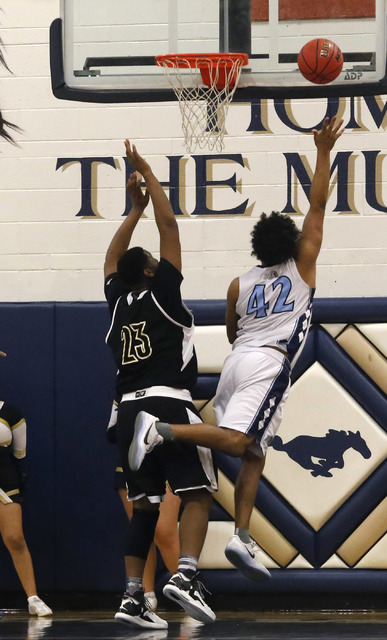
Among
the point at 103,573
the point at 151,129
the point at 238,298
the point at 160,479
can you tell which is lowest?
the point at 103,573

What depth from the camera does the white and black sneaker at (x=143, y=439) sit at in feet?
18.7

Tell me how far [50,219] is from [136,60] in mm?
1899

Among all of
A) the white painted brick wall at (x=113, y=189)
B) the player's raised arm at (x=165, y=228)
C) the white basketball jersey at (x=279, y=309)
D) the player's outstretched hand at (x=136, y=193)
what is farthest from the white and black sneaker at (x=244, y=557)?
the white painted brick wall at (x=113, y=189)

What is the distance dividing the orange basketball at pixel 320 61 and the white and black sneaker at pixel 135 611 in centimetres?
335

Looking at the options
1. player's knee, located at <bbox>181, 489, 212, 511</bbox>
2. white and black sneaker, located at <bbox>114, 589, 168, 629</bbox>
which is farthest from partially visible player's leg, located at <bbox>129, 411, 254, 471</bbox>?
white and black sneaker, located at <bbox>114, 589, 168, 629</bbox>

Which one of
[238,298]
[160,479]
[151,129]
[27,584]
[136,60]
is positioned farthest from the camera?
[151,129]

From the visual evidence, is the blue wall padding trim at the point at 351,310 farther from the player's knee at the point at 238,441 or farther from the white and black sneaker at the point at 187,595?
Answer: the white and black sneaker at the point at 187,595

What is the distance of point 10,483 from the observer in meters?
7.89

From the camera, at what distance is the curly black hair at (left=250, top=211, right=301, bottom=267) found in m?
6.36

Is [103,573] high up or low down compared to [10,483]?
down

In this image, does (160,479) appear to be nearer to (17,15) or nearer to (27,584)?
(27,584)

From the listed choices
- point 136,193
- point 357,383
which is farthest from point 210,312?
point 136,193

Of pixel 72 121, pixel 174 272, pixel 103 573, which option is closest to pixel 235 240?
pixel 72 121

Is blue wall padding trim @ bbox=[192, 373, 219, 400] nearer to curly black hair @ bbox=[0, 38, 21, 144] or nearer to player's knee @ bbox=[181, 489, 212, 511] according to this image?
player's knee @ bbox=[181, 489, 212, 511]
